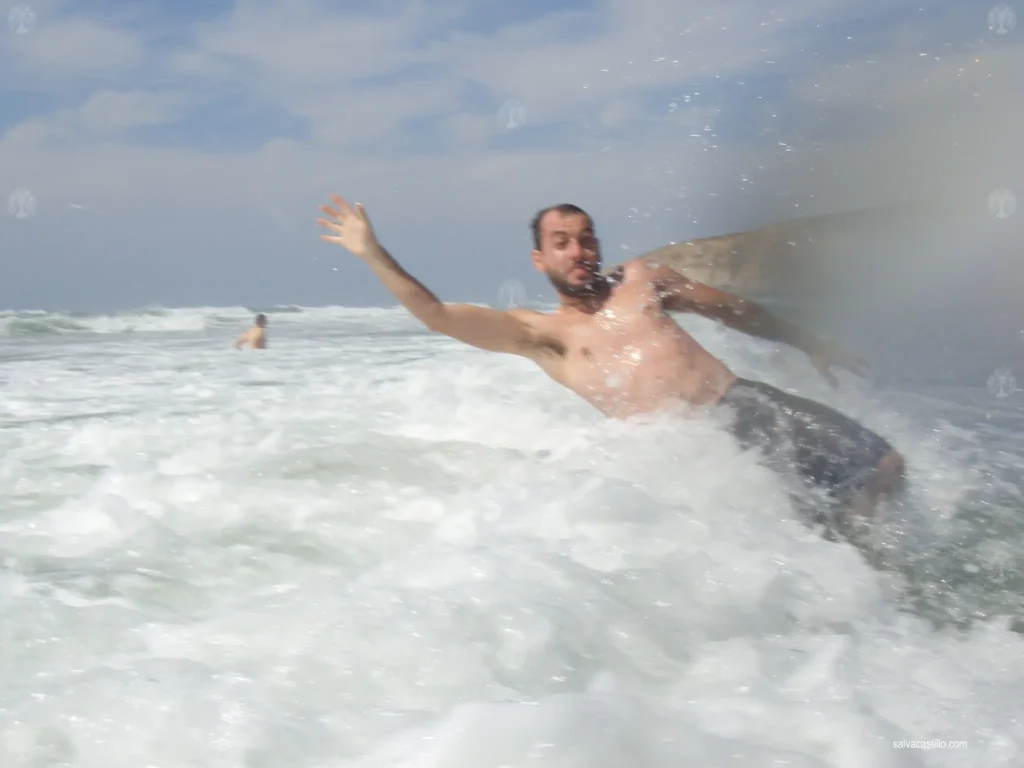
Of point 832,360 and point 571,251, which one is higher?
point 571,251

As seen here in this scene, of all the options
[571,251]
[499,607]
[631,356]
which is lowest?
[499,607]

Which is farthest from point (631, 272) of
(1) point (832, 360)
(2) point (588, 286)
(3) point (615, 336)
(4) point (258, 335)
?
(4) point (258, 335)

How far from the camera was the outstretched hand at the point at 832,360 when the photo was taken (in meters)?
3.11

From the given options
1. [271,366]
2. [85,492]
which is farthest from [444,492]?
[271,366]

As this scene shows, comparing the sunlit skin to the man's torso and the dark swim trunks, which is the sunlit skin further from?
the dark swim trunks

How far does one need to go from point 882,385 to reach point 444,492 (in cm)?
295

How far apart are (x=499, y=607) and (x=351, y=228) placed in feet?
4.99

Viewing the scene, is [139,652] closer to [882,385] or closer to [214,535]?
[214,535]

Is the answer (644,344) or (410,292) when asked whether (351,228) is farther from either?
(644,344)

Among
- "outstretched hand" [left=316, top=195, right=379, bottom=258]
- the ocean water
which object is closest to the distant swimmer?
the ocean water

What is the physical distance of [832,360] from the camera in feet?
10.2

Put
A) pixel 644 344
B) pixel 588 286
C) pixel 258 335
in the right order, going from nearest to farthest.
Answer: pixel 644 344
pixel 588 286
pixel 258 335

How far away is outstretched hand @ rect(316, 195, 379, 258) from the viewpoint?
2.81 meters

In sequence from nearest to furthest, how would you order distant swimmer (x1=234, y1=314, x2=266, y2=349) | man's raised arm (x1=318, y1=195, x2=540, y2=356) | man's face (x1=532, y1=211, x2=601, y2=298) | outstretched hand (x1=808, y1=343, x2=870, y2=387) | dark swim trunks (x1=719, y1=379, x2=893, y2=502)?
dark swim trunks (x1=719, y1=379, x2=893, y2=502)
man's raised arm (x1=318, y1=195, x2=540, y2=356)
man's face (x1=532, y1=211, x2=601, y2=298)
outstretched hand (x1=808, y1=343, x2=870, y2=387)
distant swimmer (x1=234, y1=314, x2=266, y2=349)
